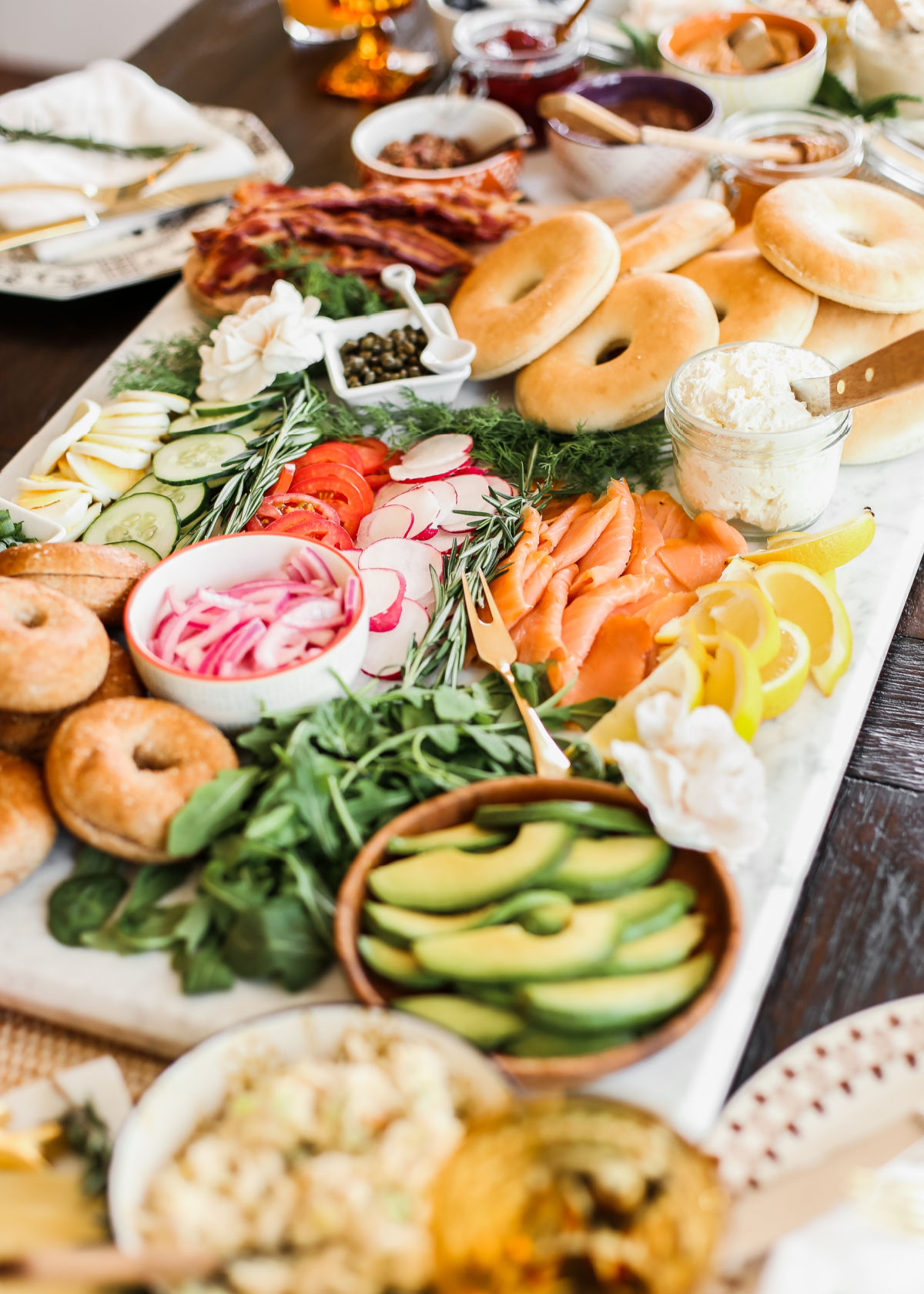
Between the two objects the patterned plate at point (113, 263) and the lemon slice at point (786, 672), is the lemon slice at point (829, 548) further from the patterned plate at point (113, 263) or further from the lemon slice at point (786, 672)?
the patterned plate at point (113, 263)

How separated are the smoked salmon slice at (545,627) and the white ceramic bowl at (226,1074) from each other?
2.09 feet

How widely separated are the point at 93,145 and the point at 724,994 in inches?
102

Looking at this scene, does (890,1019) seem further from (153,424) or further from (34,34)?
(34,34)

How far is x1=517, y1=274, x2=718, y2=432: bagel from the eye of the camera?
6.09ft

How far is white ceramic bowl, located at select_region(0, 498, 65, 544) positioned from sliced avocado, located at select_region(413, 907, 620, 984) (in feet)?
3.29

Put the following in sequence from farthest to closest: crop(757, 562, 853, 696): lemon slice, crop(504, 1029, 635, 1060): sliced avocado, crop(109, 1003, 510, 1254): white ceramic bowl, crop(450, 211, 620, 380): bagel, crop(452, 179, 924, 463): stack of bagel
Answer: crop(450, 211, 620, 380): bagel, crop(452, 179, 924, 463): stack of bagel, crop(757, 562, 853, 696): lemon slice, crop(504, 1029, 635, 1060): sliced avocado, crop(109, 1003, 510, 1254): white ceramic bowl

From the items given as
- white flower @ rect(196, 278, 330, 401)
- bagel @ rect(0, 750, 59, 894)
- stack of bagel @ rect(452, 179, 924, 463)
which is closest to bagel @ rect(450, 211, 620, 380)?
stack of bagel @ rect(452, 179, 924, 463)

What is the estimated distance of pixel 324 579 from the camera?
1.57m

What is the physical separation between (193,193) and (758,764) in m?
2.11

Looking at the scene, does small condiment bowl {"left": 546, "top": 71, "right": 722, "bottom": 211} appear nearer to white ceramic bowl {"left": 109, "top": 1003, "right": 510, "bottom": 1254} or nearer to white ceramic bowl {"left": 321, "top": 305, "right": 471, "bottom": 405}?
white ceramic bowl {"left": 321, "top": 305, "right": 471, "bottom": 405}

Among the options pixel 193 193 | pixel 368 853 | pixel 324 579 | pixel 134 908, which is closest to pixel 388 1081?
pixel 368 853

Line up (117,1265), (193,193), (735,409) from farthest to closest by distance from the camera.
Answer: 1. (193,193)
2. (735,409)
3. (117,1265)

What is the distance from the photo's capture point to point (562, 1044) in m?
1.09

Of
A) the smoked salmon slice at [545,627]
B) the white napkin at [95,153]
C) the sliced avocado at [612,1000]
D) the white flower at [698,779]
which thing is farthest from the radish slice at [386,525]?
the white napkin at [95,153]
